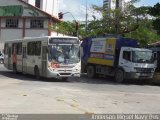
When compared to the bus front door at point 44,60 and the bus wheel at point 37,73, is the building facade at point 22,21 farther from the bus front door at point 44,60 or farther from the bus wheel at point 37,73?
the bus front door at point 44,60

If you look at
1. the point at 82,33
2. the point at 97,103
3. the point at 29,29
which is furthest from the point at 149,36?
the point at 97,103

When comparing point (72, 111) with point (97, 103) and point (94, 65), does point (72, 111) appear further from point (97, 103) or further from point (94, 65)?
point (94, 65)

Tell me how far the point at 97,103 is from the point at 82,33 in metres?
45.7

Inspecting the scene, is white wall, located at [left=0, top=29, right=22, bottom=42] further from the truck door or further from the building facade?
the truck door

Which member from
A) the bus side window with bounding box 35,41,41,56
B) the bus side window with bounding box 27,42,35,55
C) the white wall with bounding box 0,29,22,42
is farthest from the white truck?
the white wall with bounding box 0,29,22,42

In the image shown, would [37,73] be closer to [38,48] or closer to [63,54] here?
[38,48]

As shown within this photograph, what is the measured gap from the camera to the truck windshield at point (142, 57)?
3058 centimetres

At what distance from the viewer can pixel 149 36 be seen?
170 feet

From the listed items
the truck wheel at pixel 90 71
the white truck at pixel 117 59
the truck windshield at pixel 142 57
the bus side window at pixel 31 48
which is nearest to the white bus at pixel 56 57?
the bus side window at pixel 31 48

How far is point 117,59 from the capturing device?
105 feet

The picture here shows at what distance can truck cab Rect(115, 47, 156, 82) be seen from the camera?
3044cm

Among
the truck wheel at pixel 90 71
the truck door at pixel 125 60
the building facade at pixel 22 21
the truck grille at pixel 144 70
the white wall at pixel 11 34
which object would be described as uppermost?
the building facade at pixel 22 21

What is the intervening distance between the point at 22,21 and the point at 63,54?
45661 millimetres

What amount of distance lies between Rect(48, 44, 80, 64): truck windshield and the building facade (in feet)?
140
